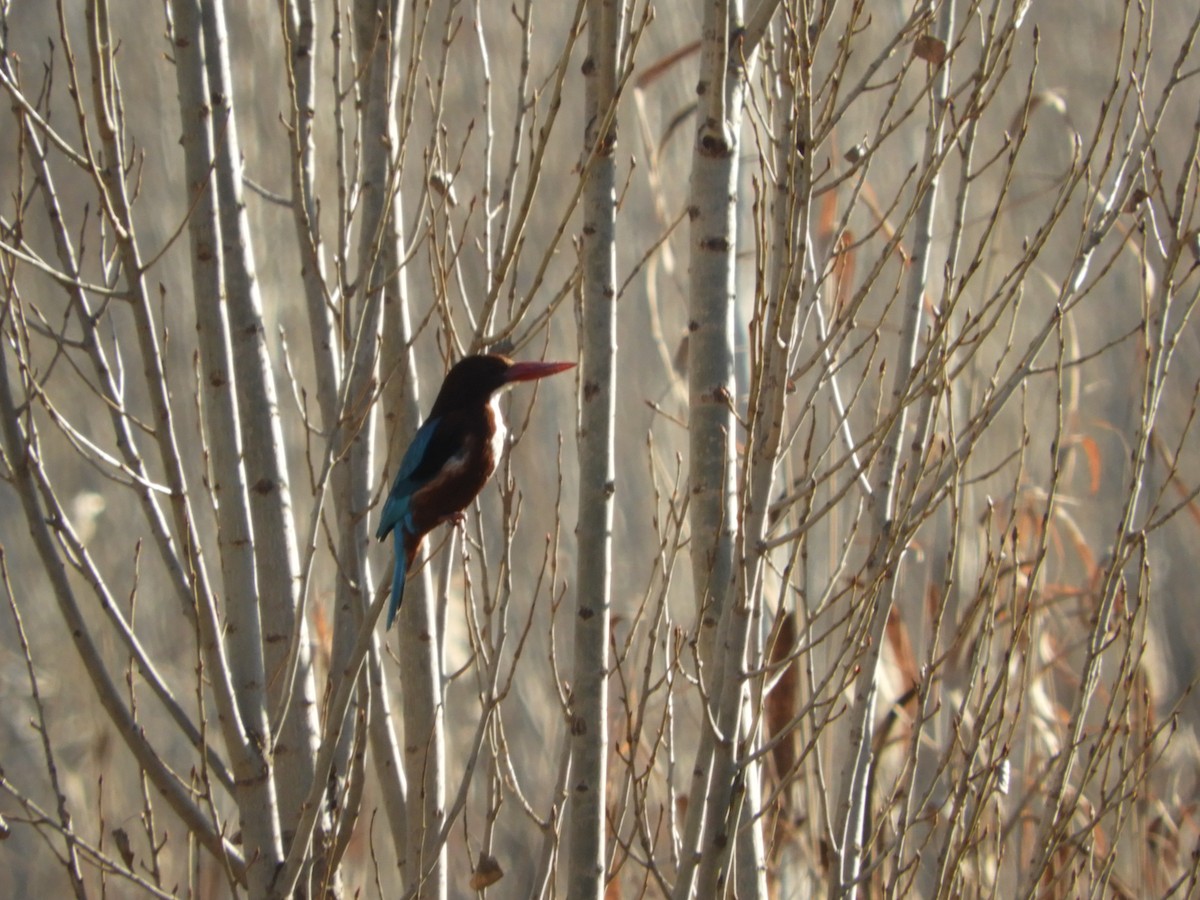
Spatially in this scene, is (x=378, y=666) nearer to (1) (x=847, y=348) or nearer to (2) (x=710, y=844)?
(2) (x=710, y=844)

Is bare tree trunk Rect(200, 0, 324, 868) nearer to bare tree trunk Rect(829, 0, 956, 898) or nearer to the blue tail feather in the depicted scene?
the blue tail feather

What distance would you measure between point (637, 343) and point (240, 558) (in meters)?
2.92

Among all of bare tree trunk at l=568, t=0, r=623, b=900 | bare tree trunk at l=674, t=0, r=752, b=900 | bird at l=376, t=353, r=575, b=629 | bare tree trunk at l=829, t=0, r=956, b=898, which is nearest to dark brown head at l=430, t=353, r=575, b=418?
bird at l=376, t=353, r=575, b=629

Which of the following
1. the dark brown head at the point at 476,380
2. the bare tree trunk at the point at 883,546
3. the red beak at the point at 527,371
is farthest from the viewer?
the dark brown head at the point at 476,380

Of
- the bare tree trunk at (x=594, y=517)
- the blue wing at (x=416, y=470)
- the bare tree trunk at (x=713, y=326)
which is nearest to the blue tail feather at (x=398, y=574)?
the blue wing at (x=416, y=470)

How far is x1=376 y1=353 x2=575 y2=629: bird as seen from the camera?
231 cm

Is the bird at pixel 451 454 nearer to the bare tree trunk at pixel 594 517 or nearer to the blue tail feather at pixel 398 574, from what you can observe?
the blue tail feather at pixel 398 574

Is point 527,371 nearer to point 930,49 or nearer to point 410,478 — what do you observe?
point 410,478

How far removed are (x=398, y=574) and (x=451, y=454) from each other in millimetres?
270

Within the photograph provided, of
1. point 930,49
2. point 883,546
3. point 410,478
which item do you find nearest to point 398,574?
point 410,478

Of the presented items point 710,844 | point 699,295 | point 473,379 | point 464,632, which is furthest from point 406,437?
point 464,632

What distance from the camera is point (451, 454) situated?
234 cm

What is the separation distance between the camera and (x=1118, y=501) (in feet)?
18.2

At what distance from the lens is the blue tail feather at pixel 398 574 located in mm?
2121
